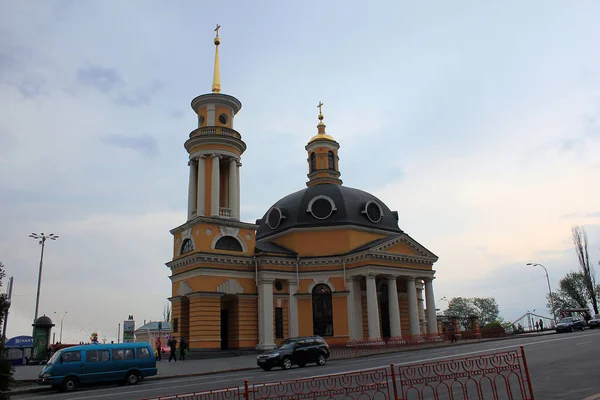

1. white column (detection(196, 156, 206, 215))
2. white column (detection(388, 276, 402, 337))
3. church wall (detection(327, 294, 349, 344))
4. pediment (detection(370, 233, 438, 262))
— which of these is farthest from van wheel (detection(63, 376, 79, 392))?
white column (detection(388, 276, 402, 337))

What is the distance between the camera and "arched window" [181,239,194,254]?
33.0m

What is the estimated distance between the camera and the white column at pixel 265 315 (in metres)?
32.8

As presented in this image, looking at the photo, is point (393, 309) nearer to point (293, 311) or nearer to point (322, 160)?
point (293, 311)

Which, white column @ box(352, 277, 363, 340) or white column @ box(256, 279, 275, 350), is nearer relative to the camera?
white column @ box(256, 279, 275, 350)

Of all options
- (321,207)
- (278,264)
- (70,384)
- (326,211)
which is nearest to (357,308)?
(278,264)

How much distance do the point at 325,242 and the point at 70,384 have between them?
22.6 meters

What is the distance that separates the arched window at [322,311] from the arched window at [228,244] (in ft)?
22.2

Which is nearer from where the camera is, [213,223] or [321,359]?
[321,359]

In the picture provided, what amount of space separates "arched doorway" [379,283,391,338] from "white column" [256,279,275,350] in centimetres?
920

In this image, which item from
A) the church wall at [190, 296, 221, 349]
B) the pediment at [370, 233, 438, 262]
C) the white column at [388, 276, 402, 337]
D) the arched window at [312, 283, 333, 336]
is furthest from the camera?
the pediment at [370, 233, 438, 262]

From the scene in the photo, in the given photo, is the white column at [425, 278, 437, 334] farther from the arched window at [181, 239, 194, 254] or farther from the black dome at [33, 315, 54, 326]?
the black dome at [33, 315, 54, 326]

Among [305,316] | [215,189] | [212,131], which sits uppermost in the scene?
[212,131]

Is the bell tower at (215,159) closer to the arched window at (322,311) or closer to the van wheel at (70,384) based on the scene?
the arched window at (322,311)

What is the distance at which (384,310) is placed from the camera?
124 ft
